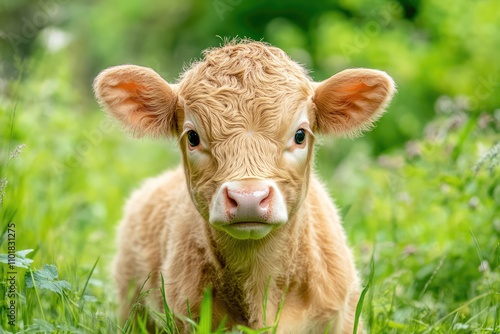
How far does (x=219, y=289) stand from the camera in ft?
14.3

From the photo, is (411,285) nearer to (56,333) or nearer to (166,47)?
(56,333)

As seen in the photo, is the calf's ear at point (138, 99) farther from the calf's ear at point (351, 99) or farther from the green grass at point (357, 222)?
the calf's ear at point (351, 99)

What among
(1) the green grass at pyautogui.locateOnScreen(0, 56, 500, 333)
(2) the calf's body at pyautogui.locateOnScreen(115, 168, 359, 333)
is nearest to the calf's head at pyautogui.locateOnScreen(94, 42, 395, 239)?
(2) the calf's body at pyautogui.locateOnScreen(115, 168, 359, 333)

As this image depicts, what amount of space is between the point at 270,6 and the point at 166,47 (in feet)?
8.36

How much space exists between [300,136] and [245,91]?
0.37 meters

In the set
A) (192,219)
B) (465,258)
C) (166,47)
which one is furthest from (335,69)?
(192,219)

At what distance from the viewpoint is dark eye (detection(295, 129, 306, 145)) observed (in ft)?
13.8

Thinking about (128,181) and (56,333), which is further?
(128,181)

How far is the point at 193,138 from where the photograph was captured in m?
4.29

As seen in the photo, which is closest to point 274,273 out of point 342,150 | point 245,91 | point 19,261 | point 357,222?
point 245,91

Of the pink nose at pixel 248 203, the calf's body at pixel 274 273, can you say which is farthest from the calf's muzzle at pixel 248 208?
the calf's body at pixel 274 273

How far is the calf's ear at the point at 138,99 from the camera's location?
14.5 feet

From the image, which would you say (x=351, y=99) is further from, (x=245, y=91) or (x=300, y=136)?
(x=245, y=91)

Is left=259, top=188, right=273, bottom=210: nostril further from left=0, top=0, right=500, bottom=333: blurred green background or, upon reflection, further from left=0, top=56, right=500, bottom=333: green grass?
left=0, top=0, right=500, bottom=333: blurred green background
